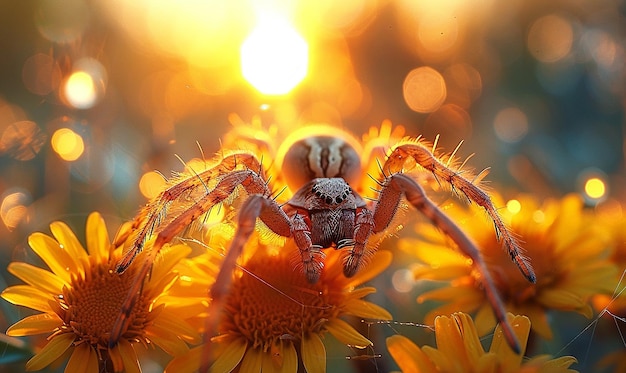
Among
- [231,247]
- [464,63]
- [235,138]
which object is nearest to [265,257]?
A: [231,247]

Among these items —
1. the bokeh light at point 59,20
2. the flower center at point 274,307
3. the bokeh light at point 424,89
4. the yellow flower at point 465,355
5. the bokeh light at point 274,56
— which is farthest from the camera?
the bokeh light at point 424,89

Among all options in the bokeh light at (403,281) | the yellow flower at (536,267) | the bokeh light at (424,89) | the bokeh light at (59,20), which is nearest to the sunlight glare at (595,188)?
the yellow flower at (536,267)

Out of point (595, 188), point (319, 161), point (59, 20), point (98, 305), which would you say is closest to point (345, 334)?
point (98, 305)

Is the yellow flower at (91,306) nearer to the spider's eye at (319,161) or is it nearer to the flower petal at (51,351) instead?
the flower petal at (51,351)

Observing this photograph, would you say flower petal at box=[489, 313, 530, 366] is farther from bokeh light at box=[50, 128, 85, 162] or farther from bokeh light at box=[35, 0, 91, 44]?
bokeh light at box=[35, 0, 91, 44]

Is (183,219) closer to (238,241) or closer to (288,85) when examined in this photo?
(238,241)
